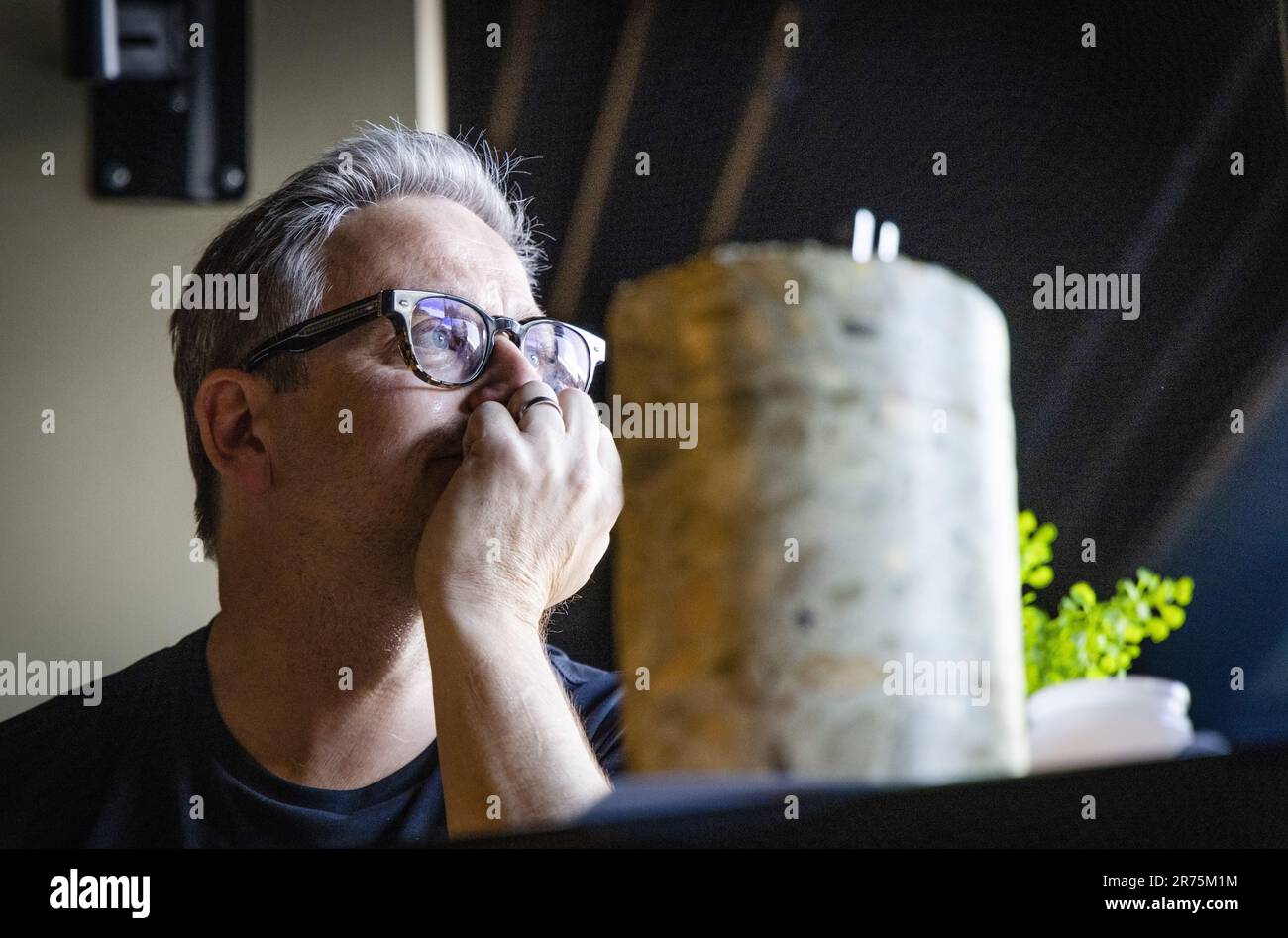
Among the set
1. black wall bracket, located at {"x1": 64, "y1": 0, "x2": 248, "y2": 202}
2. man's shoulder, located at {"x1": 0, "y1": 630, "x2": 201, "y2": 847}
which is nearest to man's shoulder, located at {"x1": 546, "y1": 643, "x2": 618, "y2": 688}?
man's shoulder, located at {"x1": 0, "y1": 630, "x2": 201, "y2": 847}

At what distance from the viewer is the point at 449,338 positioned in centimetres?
81

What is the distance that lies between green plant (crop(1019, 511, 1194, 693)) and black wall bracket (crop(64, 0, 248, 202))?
572 mm

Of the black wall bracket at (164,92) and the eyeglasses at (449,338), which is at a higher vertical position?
the black wall bracket at (164,92)

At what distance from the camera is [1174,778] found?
32.9 inches

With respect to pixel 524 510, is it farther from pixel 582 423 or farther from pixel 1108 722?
pixel 1108 722

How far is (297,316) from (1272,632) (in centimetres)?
68

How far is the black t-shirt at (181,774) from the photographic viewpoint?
786 mm

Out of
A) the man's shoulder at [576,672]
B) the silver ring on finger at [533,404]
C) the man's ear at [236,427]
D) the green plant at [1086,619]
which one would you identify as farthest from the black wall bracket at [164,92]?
the green plant at [1086,619]

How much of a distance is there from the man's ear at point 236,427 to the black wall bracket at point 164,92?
124mm

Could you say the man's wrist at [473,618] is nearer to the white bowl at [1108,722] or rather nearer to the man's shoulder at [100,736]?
the man's shoulder at [100,736]

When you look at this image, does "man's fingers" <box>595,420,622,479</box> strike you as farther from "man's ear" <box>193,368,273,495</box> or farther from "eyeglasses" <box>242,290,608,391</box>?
"man's ear" <box>193,368,273,495</box>

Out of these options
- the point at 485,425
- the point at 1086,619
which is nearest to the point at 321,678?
the point at 485,425

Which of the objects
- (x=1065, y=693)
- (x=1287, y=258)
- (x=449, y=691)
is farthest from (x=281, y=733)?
(x=1287, y=258)

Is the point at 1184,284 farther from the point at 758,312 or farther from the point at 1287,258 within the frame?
the point at 758,312
